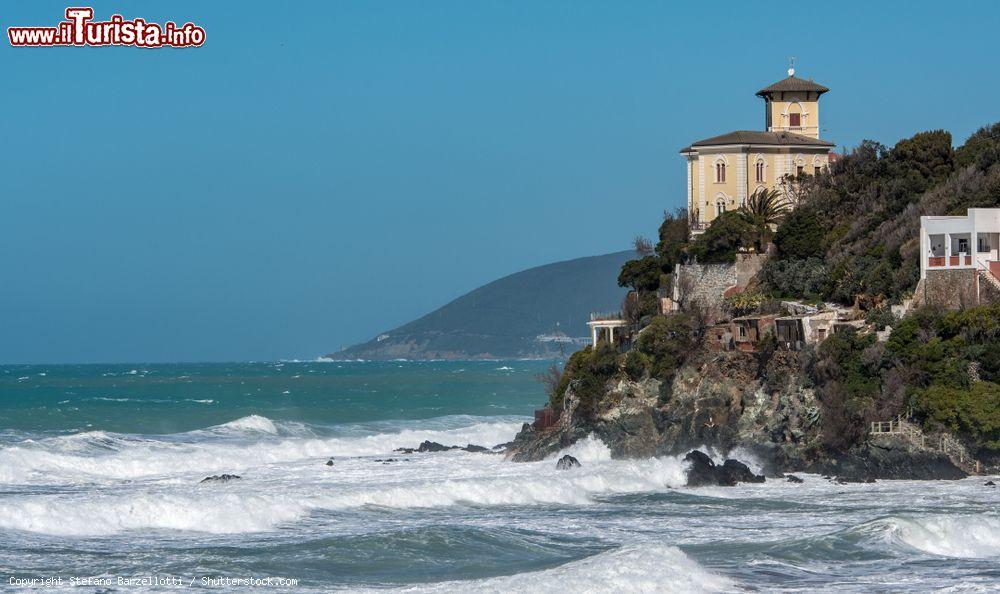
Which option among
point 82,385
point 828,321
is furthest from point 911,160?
point 82,385

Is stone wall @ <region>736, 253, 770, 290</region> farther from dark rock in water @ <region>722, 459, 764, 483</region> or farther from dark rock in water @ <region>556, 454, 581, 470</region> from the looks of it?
dark rock in water @ <region>722, 459, 764, 483</region>

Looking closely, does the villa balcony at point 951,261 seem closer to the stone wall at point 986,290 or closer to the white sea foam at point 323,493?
the stone wall at point 986,290

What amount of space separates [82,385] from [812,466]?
79557 millimetres

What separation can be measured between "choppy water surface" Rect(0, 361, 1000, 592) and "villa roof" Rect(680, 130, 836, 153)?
575 inches

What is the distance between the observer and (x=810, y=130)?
61406mm

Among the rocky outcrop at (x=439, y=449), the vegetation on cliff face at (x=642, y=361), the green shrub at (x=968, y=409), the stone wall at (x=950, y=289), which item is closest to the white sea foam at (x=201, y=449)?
the rocky outcrop at (x=439, y=449)

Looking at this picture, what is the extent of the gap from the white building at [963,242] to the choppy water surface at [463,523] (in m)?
8.28

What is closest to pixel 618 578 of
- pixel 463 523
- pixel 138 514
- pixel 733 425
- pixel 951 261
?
pixel 463 523

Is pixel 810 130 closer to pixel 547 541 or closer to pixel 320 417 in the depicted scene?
pixel 320 417

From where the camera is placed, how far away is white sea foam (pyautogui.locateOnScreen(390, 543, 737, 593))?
85.6 feet

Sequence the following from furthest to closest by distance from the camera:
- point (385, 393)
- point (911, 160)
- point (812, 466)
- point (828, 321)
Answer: point (385, 393) < point (911, 160) < point (828, 321) < point (812, 466)

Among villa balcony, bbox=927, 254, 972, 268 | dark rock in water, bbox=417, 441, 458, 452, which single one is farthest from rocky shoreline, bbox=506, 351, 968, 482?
dark rock in water, bbox=417, 441, 458, 452

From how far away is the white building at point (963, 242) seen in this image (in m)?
46.0

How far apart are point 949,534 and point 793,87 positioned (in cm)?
3269
